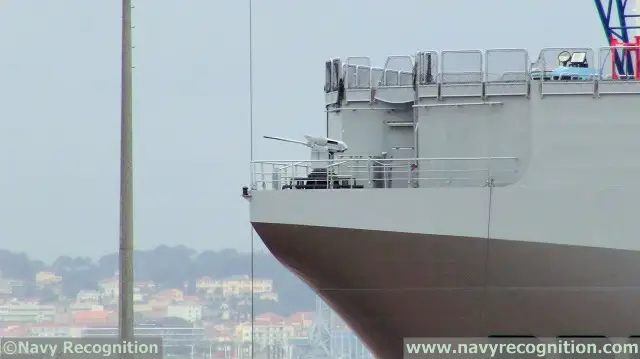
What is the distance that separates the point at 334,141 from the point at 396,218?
2656 millimetres

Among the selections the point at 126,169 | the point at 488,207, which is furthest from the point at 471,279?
the point at 126,169

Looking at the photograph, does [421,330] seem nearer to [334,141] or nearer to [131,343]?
[334,141]

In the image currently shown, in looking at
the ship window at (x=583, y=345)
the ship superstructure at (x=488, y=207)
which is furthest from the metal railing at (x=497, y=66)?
the ship window at (x=583, y=345)

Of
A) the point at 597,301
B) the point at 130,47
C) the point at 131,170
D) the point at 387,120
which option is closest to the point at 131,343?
the point at 131,170

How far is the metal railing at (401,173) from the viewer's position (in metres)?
24.0

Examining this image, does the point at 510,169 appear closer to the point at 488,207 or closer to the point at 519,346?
the point at 488,207

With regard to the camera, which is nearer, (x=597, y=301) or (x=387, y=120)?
(x=597, y=301)

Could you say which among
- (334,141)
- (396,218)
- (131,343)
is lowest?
(131,343)

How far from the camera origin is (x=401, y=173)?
83.0ft

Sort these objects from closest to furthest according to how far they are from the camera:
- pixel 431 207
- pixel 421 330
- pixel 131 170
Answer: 1. pixel 131 170
2. pixel 431 207
3. pixel 421 330

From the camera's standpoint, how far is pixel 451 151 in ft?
80.0

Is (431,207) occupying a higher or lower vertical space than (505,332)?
higher

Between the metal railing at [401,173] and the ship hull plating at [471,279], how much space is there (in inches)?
42.4

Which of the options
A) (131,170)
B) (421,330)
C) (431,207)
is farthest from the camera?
(421,330)
